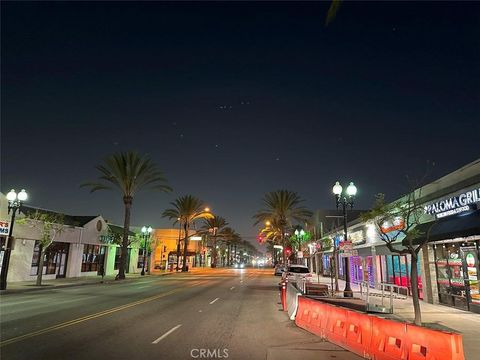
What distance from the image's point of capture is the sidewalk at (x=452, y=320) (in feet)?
30.6

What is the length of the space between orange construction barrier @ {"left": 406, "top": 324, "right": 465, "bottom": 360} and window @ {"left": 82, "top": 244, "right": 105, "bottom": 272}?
3996 cm

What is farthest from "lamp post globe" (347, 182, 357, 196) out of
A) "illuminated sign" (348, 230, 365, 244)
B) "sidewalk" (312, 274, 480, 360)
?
"illuminated sign" (348, 230, 365, 244)

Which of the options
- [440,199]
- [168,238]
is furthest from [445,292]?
[168,238]

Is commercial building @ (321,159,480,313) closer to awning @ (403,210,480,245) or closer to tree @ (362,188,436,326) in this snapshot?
awning @ (403,210,480,245)

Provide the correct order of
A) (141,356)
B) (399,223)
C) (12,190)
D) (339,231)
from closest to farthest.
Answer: (141,356), (399,223), (12,190), (339,231)

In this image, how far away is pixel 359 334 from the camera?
8.38m

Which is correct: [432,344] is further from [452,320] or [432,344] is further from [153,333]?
[452,320]

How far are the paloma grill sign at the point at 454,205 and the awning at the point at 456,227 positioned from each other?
1.06 feet

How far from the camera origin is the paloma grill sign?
14313 millimetres

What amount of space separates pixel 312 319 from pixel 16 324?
9017 millimetres

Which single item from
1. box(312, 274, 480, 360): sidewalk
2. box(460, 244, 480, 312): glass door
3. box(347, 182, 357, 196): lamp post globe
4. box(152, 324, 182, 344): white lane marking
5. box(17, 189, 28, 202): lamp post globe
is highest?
box(17, 189, 28, 202): lamp post globe

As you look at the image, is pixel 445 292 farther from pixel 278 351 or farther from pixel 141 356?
pixel 141 356

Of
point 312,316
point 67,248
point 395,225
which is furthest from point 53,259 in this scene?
point 312,316

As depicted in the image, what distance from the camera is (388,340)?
24.1 feet
